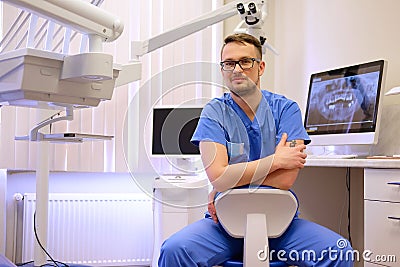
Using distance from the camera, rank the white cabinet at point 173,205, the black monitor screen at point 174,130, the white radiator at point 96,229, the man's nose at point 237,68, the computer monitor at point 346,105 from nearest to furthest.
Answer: the man's nose at point 237,68 → the computer monitor at point 346,105 → the white cabinet at point 173,205 → the black monitor screen at point 174,130 → the white radiator at point 96,229

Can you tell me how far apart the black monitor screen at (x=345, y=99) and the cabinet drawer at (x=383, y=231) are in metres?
0.50

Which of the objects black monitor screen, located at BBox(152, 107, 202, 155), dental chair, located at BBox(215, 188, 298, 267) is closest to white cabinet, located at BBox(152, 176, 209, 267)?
black monitor screen, located at BBox(152, 107, 202, 155)

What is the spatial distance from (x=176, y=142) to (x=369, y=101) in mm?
1023

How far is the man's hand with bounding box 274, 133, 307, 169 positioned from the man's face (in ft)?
0.84

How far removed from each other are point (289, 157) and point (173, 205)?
1.26 meters

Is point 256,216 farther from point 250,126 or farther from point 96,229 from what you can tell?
point 96,229

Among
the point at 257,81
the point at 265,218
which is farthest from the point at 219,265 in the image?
the point at 257,81

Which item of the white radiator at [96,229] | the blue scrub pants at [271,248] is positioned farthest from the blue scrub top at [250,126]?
the white radiator at [96,229]

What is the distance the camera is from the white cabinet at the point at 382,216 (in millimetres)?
1903

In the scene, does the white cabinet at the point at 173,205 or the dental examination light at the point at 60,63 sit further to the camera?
the white cabinet at the point at 173,205

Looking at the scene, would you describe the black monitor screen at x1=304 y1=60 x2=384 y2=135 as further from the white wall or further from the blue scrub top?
the blue scrub top

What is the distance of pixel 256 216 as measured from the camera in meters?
1.52

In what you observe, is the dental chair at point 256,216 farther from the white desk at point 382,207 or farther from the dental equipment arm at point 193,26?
the dental equipment arm at point 193,26

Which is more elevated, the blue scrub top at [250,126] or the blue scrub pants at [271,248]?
the blue scrub top at [250,126]
